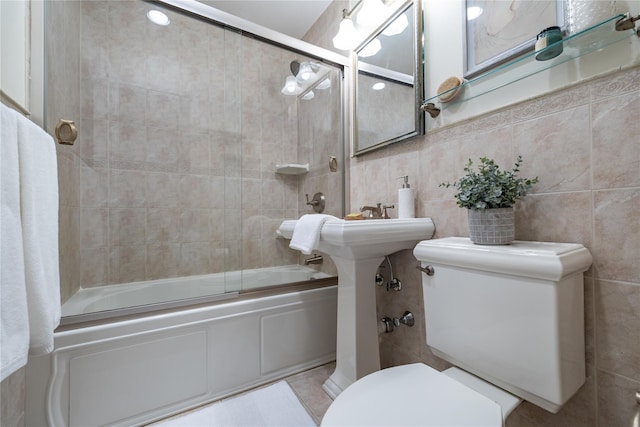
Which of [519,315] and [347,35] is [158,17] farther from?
[519,315]

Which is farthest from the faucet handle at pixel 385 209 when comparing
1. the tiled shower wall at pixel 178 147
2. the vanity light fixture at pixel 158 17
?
the vanity light fixture at pixel 158 17

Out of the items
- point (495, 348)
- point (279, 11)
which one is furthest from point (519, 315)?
point (279, 11)

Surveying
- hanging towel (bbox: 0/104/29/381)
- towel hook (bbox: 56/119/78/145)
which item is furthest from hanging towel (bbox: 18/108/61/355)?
towel hook (bbox: 56/119/78/145)

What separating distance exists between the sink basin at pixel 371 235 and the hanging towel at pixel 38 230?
0.85m

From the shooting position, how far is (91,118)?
155 cm

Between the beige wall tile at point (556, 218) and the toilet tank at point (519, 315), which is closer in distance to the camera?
the toilet tank at point (519, 315)

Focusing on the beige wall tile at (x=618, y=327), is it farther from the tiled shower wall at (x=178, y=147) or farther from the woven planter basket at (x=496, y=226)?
the tiled shower wall at (x=178, y=147)

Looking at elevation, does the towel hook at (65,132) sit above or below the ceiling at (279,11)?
below

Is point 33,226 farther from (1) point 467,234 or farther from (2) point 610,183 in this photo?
(2) point 610,183

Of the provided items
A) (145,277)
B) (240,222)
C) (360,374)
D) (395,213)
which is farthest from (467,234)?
(145,277)

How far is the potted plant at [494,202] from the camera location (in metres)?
0.80

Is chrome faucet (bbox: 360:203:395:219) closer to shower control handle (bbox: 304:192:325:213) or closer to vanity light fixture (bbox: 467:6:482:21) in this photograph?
shower control handle (bbox: 304:192:325:213)

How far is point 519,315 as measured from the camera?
71cm

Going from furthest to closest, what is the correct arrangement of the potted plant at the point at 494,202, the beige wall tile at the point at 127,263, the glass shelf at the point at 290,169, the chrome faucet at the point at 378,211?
1. the glass shelf at the point at 290,169
2. the beige wall tile at the point at 127,263
3. the chrome faucet at the point at 378,211
4. the potted plant at the point at 494,202
